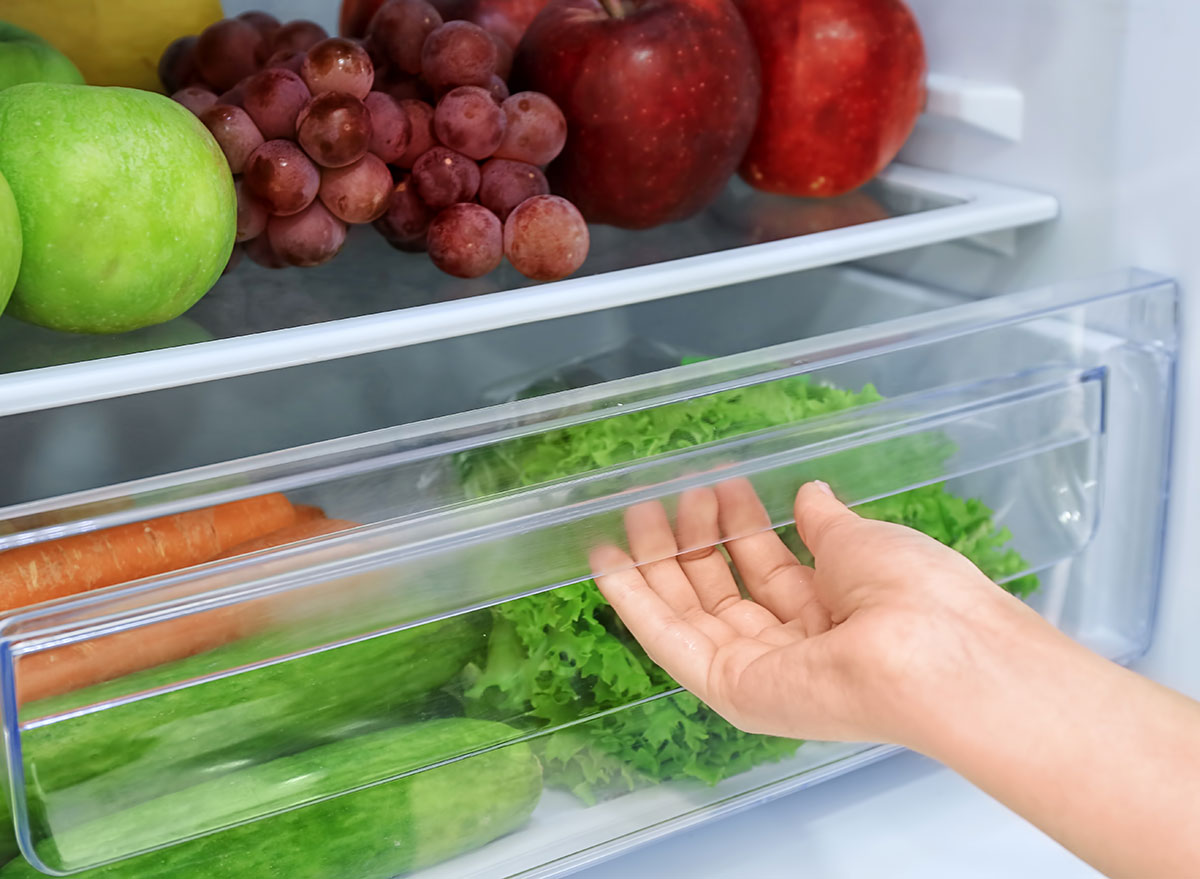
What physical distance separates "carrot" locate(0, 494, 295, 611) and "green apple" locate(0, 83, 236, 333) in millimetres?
144

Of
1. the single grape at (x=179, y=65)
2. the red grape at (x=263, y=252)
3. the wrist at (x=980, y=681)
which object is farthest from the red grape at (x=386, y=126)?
the wrist at (x=980, y=681)

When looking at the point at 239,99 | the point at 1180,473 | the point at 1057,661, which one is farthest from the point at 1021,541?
the point at 239,99

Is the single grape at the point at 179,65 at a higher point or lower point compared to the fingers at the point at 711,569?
higher

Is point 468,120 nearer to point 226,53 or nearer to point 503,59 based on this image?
point 503,59

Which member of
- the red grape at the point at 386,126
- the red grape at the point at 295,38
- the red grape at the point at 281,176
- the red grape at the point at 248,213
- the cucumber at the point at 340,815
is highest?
the red grape at the point at 295,38

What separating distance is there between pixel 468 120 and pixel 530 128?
55mm

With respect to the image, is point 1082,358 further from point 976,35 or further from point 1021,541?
point 976,35

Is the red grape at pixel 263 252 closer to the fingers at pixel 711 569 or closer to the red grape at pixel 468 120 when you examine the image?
the red grape at pixel 468 120

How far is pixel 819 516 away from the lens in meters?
0.79

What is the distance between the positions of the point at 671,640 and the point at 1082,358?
1.56 ft

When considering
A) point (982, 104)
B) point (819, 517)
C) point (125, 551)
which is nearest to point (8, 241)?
point (125, 551)

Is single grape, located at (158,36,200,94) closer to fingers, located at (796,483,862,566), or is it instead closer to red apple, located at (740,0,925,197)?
red apple, located at (740,0,925,197)

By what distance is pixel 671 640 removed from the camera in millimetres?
773

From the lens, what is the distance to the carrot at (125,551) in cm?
70
